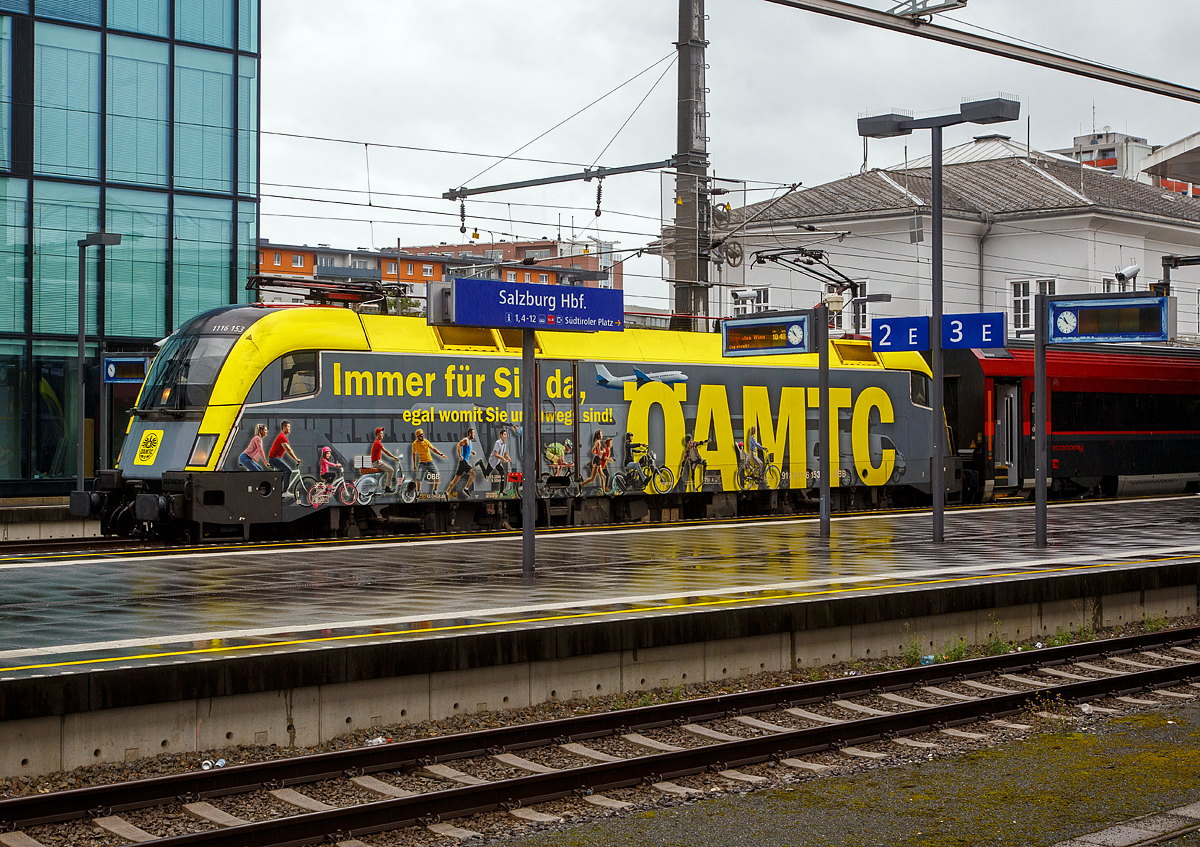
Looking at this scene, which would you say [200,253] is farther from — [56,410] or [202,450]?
[202,450]

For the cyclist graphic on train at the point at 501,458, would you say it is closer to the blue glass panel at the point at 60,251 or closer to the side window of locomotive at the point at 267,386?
the side window of locomotive at the point at 267,386

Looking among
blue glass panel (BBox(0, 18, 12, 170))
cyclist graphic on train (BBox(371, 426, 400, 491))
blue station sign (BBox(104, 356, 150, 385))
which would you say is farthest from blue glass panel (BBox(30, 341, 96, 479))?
cyclist graphic on train (BBox(371, 426, 400, 491))

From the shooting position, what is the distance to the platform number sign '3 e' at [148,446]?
18.5m

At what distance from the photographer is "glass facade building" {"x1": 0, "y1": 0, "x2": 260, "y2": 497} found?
30750 millimetres

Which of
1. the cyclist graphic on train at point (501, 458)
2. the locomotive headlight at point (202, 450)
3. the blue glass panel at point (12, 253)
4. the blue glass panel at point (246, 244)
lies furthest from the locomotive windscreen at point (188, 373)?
the blue glass panel at point (246, 244)

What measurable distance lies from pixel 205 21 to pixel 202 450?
1908 centimetres

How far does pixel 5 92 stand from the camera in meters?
30.5

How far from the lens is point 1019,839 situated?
6.82m

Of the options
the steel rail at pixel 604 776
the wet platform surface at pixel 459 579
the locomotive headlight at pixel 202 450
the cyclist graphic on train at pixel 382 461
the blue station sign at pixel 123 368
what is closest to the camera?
the steel rail at pixel 604 776

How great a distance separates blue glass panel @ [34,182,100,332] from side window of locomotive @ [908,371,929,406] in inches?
729

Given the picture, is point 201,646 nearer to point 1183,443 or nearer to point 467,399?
point 467,399

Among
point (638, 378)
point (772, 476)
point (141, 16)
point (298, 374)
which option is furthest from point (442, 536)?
point (141, 16)

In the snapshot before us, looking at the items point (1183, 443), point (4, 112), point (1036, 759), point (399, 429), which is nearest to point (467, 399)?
point (399, 429)

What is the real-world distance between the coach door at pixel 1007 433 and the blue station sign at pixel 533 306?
49.9 ft
